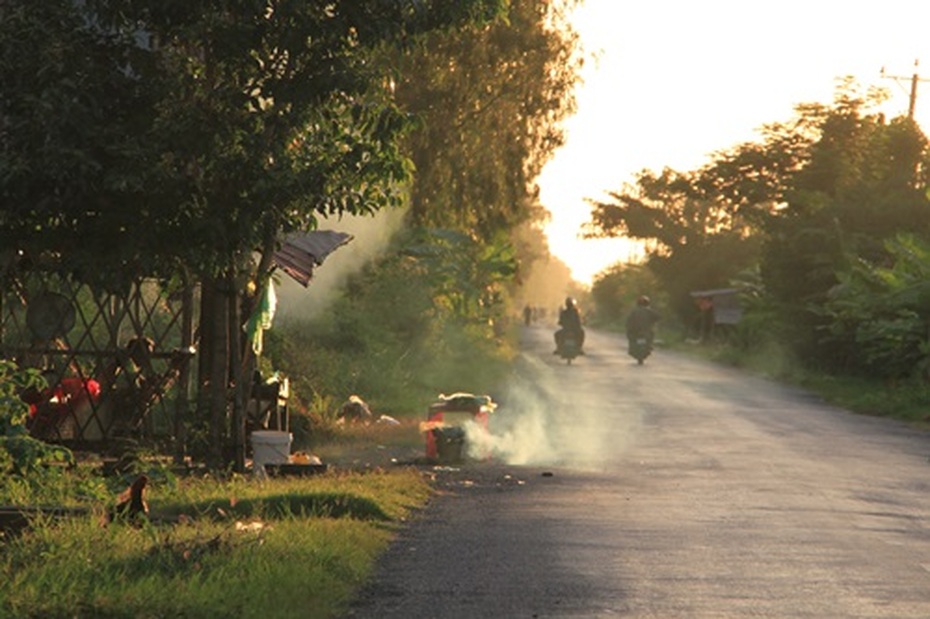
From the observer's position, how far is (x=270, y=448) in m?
20.9

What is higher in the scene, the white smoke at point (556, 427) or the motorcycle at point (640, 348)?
the motorcycle at point (640, 348)

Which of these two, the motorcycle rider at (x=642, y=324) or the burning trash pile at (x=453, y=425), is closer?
the burning trash pile at (x=453, y=425)

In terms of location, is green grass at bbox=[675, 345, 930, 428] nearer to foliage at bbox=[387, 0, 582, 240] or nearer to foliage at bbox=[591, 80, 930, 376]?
foliage at bbox=[591, 80, 930, 376]

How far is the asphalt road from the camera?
1223cm

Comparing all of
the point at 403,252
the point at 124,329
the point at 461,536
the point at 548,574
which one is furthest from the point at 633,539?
the point at 403,252

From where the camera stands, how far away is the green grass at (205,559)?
10617 mm

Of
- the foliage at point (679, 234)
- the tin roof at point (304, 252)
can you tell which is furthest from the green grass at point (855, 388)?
the foliage at point (679, 234)

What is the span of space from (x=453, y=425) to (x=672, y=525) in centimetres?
883

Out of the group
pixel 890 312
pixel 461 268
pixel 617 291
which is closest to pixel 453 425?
pixel 890 312

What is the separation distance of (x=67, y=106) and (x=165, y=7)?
143cm

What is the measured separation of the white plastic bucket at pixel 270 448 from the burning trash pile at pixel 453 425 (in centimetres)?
354

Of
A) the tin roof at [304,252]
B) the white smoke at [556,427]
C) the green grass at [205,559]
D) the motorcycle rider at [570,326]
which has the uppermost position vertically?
the tin roof at [304,252]

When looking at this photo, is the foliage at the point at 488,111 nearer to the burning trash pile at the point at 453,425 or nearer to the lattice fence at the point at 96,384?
the burning trash pile at the point at 453,425

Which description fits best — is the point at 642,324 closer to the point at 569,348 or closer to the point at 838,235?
the point at 569,348
